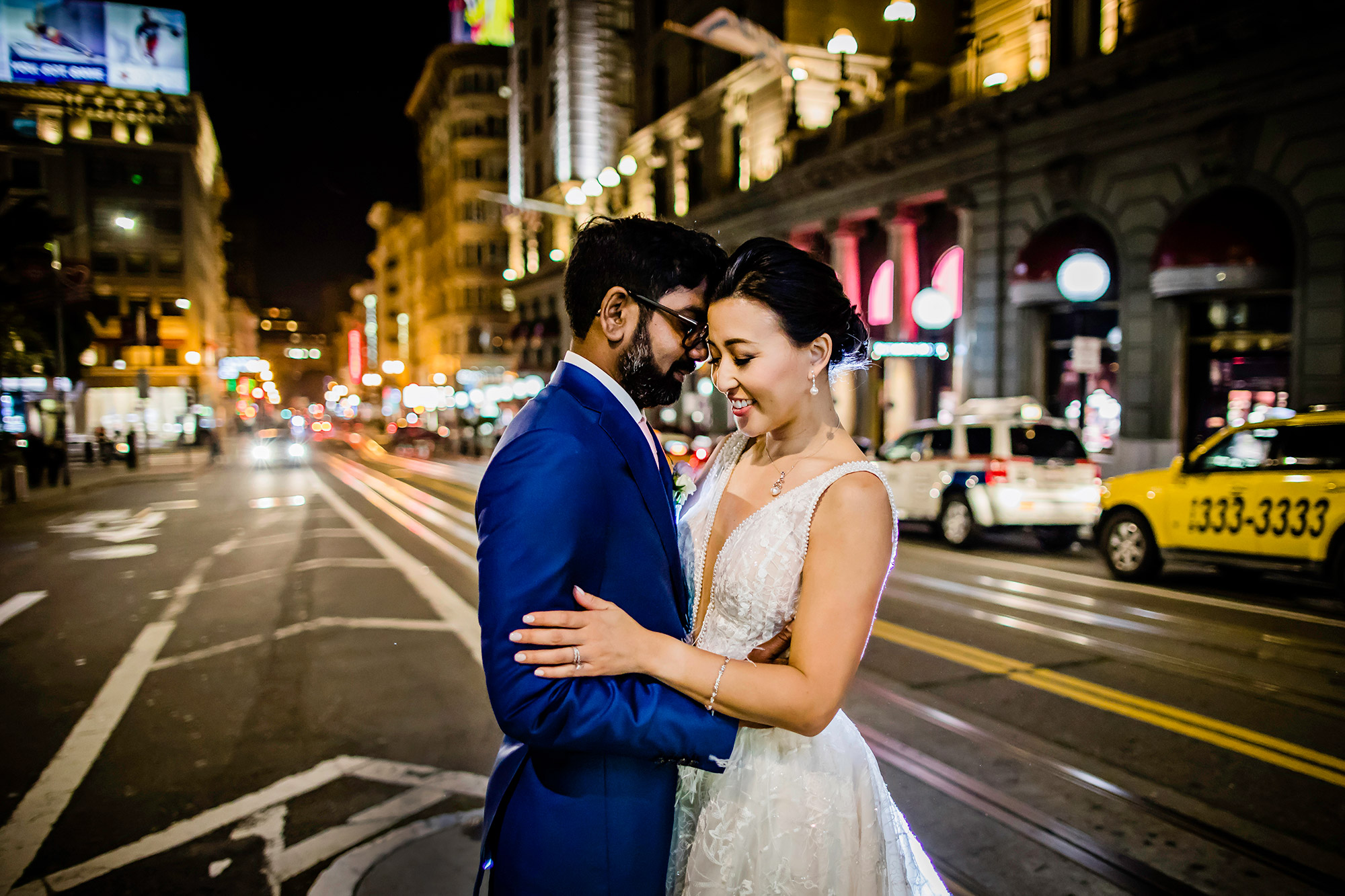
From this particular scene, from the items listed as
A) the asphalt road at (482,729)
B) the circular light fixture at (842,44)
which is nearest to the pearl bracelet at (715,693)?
the asphalt road at (482,729)

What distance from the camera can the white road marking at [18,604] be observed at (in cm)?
929

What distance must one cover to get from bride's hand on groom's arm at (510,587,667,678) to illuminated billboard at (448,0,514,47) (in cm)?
7732

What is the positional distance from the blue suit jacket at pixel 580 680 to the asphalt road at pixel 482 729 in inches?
89.0

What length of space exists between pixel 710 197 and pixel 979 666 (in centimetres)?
3058

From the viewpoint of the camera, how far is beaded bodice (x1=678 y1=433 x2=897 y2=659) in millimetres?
2096

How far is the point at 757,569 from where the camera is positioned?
2.16 meters

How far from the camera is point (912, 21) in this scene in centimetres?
3025

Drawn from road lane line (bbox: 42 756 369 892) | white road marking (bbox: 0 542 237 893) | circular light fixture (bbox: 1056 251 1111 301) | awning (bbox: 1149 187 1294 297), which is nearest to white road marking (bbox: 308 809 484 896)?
road lane line (bbox: 42 756 369 892)

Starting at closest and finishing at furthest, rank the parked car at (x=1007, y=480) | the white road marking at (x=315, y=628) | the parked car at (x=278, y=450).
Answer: the white road marking at (x=315, y=628) → the parked car at (x=1007, y=480) → the parked car at (x=278, y=450)

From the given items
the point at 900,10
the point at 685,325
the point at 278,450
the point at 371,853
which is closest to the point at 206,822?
Result: the point at 371,853

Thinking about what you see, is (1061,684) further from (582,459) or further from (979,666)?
(582,459)

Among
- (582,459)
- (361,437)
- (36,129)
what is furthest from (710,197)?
(36,129)

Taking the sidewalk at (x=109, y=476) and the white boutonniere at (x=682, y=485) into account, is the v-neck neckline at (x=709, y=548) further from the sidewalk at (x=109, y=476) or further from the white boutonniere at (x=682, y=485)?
the sidewalk at (x=109, y=476)

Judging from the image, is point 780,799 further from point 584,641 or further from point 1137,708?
point 1137,708
